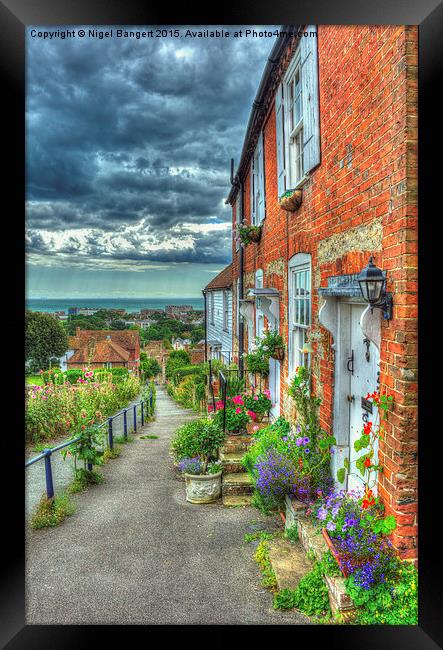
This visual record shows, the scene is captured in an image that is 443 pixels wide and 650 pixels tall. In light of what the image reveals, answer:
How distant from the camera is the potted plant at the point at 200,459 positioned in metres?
5.82

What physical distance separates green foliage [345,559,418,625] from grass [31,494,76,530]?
3.68 m

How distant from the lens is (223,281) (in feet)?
56.7

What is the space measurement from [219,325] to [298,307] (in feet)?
39.4

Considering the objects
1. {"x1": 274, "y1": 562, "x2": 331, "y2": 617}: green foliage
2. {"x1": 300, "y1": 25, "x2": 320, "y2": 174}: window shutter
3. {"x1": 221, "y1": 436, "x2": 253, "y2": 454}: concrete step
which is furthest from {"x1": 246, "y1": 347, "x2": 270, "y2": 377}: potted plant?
{"x1": 274, "y1": 562, "x2": 331, "y2": 617}: green foliage

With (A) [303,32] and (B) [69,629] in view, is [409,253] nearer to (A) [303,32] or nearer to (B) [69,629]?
(B) [69,629]

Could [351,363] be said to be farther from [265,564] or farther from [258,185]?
Answer: [258,185]

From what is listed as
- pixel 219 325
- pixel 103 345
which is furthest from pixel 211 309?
pixel 103 345

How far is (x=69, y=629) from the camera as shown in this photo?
9.99 feet

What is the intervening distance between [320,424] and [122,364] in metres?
7.88

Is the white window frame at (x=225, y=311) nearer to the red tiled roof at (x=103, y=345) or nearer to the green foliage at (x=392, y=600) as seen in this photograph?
the red tiled roof at (x=103, y=345)

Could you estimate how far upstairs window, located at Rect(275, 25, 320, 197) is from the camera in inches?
187

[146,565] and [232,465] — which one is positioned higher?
[232,465]
